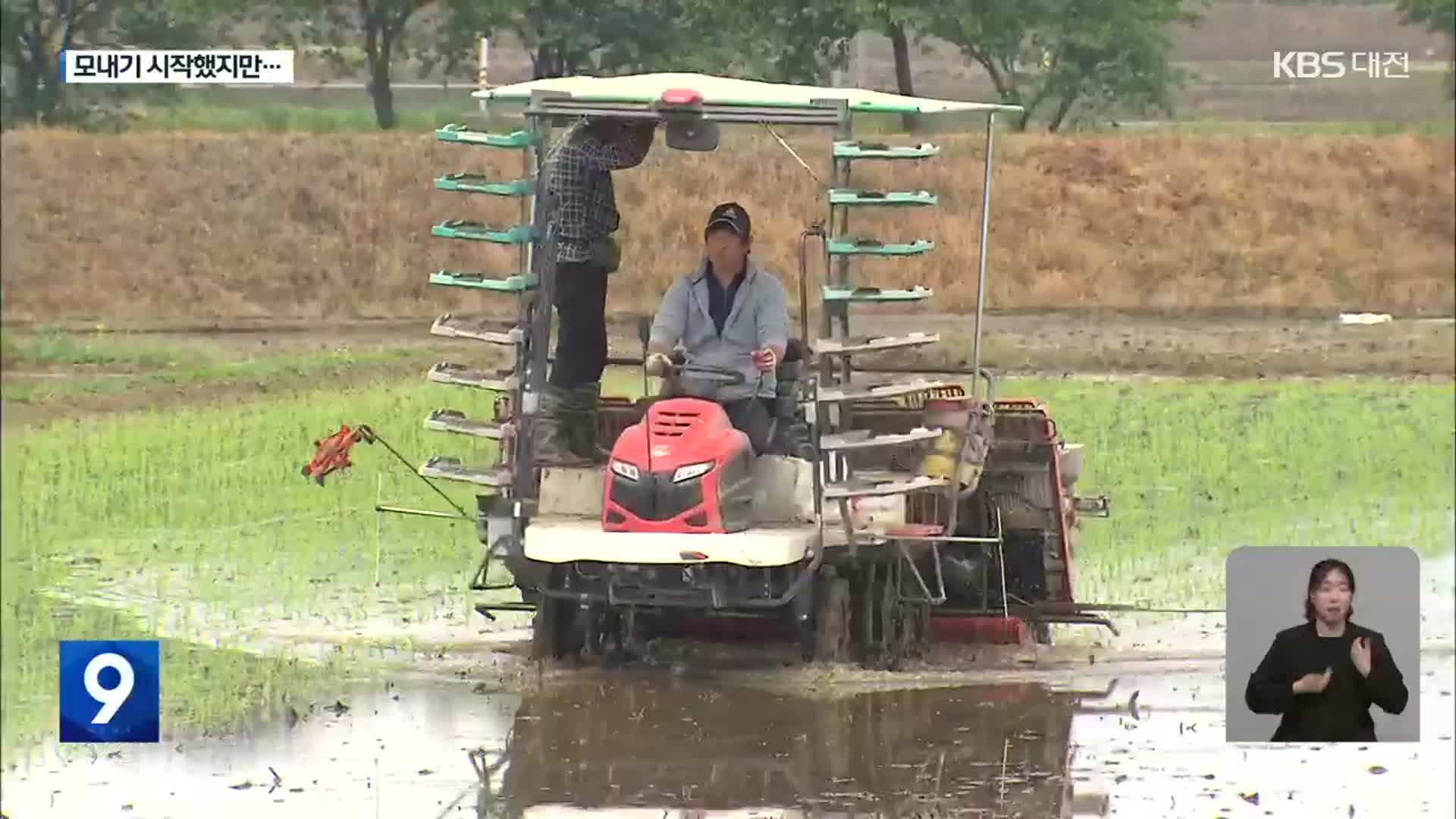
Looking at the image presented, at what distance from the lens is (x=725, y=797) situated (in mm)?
11445

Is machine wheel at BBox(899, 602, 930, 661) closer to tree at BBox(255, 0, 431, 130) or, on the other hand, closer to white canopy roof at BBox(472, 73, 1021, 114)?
white canopy roof at BBox(472, 73, 1021, 114)

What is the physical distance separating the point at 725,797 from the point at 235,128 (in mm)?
22005

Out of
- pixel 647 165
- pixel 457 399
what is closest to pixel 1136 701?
pixel 457 399

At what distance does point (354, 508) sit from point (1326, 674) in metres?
7.62

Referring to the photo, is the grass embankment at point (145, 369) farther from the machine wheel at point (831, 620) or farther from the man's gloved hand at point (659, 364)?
the machine wheel at point (831, 620)

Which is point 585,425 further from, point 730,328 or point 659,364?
point 730,328

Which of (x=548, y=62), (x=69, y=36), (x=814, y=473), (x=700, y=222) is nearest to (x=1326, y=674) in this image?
(x=814, y=473)

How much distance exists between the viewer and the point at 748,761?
12031mm

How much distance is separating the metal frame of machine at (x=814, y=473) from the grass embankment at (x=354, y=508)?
44.7 inches

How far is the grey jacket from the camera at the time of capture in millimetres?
13633

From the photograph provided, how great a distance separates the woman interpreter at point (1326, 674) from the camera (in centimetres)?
1148

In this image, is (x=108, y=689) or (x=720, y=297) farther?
(x=720, y=297)

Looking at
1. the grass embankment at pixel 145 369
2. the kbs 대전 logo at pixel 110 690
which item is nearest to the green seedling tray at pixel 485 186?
the kbs 대전 logo at pixel 110 690

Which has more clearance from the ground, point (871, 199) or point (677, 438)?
point (871, 199)
